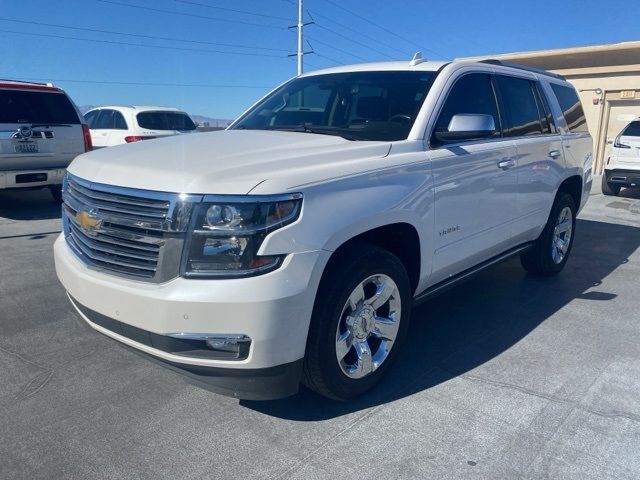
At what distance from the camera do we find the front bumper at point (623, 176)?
38.2 ft

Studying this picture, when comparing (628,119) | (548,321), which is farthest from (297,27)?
(548,321)

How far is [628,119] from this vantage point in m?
17.2

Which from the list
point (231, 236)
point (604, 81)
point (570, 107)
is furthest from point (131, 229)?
point (604, 81)

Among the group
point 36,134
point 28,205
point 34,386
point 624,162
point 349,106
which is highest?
point 349,106

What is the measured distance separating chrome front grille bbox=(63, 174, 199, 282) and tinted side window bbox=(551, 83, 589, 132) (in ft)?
14.4

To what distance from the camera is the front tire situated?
273 cm

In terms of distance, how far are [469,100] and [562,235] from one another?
2.42 m

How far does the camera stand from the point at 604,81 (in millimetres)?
17406

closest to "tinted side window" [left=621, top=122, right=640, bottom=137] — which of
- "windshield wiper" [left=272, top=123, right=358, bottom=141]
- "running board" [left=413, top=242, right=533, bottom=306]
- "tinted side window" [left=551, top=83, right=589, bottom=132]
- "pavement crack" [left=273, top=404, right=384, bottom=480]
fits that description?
"tinted side window" [left=551, top=83, right=589, bottom=132]

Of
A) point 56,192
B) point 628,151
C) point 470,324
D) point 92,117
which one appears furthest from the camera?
point 92,117

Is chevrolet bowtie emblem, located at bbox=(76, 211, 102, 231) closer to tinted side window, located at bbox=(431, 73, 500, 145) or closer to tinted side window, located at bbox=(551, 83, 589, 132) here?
tinted side window, located at bbox=(431, 73, 500, 145)

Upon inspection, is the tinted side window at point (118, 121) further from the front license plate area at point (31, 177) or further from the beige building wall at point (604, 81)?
the beige building wall at point (604, 81)

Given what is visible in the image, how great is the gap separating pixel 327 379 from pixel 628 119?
17876 mm

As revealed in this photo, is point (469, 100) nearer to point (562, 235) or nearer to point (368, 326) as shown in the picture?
point (368, 326)
